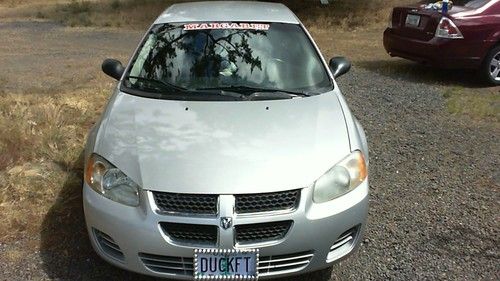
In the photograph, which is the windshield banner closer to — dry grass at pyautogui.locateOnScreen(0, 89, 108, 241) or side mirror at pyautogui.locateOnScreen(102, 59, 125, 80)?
side mirror at pyautogui.locateOnScreen(102, 59, 125, 80)

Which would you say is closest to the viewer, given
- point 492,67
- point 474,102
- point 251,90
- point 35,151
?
point 251,90

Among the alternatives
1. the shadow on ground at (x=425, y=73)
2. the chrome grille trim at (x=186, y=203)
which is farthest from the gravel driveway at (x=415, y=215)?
the shadow on ground at (x=425, y=73)

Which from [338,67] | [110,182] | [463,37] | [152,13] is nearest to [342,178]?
[110,182]

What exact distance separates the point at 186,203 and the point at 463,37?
6.67m

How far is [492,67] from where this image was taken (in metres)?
8.20

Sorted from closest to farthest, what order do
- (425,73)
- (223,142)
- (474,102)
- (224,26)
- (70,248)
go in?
(223,142) → (70,248) → (224,26) → (474,102) → (425,73)

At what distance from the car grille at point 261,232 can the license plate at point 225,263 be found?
0.07 m

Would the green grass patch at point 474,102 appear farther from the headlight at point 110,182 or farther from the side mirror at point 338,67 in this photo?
the headlight at point 110,182

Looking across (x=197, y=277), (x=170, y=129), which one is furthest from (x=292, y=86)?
(x=197, y=277)

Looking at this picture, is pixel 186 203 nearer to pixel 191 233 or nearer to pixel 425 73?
pixel 191 233

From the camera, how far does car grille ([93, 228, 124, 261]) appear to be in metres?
2.83

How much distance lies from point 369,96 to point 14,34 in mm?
12786

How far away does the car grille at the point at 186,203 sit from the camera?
2670 mm

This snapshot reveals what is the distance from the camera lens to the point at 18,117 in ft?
18.2
